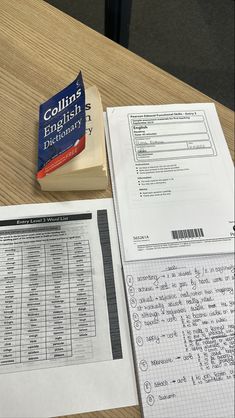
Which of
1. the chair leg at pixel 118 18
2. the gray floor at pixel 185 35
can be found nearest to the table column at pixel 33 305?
the chair leg at pixel 118 18

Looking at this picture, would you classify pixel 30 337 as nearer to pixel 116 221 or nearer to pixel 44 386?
pixel 44 386

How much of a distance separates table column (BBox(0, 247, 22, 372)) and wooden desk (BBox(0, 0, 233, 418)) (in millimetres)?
122

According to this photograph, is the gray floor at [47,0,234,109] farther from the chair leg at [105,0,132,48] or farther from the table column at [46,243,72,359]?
the table column at [46,243,72,359]

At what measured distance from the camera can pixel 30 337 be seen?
19.7 inches

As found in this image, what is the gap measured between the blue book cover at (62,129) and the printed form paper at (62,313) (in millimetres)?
75

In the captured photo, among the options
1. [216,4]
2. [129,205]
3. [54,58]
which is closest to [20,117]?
[54,58]

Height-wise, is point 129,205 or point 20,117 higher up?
point 20,117

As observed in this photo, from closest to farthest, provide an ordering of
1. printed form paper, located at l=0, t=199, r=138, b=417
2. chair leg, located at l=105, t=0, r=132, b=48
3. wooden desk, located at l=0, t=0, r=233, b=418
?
printed form paper, located at l=0, t=199, r=138, b=417
wooden desk, located at l=0, t=0, r=233, b=418
chair leg, located at l=105, t=0, r=132, b=48

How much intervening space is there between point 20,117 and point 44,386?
0.43 meters

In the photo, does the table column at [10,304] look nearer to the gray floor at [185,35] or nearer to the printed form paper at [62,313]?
the printed form paper at [62,313]

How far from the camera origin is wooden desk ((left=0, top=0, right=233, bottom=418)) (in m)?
0.62

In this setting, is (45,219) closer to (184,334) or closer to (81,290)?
(81,290)

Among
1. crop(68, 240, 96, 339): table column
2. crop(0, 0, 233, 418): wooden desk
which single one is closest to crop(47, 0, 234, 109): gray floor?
crop(0, 0, 233, 418): wooden desk

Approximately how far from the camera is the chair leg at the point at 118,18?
97 cm
